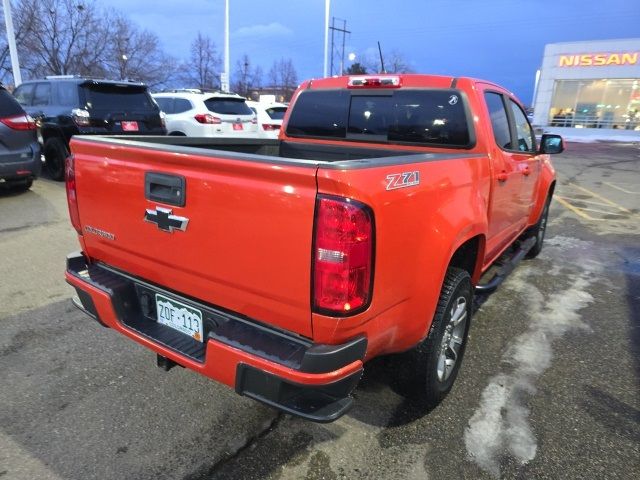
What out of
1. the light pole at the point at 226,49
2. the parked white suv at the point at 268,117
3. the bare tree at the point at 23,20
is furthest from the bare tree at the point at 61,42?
the parked white suv at the point at 268,117

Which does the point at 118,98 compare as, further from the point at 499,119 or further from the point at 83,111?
the point at 499,119

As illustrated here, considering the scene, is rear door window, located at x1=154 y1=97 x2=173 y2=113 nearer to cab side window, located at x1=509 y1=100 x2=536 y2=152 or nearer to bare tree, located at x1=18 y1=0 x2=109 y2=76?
cab side window, located at x1=509 y1=100 x2=536 y2=152

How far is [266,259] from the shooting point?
1.92m

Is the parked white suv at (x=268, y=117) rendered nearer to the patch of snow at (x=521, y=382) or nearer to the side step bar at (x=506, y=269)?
the side step bar at (x=506, y=269)

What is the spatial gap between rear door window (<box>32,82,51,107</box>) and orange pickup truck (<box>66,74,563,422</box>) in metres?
7.39

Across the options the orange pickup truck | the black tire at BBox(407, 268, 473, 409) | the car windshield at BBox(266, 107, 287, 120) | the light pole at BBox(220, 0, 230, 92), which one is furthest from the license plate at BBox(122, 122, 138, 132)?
the light pole at BBox(220, 0, 230, 92)

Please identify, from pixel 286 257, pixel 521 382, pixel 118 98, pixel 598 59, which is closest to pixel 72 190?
pixel 286 257

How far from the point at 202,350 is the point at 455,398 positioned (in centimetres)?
166

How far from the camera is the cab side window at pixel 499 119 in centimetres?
352

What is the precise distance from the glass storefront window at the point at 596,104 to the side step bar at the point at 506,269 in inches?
1387

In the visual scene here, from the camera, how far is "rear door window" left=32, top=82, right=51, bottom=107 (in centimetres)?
894

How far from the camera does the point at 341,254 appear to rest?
179 centimetres

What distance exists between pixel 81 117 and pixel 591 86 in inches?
1443

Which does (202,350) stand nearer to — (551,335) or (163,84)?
(551,335)
